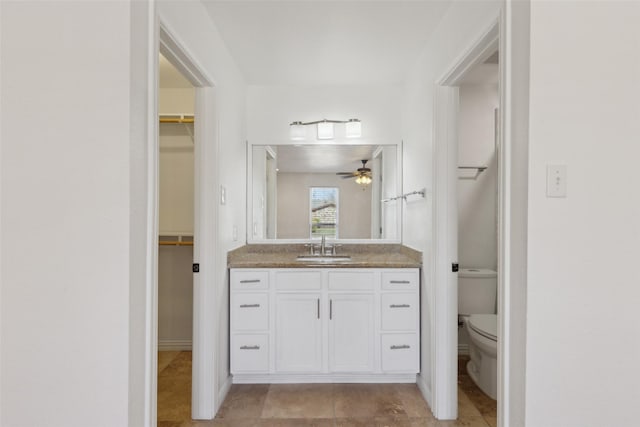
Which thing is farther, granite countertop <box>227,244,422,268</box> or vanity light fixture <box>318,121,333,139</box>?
vanity light fixture <box>318,121,333,139</box>

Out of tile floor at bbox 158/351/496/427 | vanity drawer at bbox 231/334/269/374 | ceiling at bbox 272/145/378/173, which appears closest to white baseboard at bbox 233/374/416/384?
tile floor at bbox 158/351/496/427

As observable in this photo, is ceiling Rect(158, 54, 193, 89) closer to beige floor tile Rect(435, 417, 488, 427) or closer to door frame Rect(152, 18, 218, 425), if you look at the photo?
door frame Rect(152, 18, 218, 425)

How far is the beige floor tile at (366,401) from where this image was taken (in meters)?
2.16

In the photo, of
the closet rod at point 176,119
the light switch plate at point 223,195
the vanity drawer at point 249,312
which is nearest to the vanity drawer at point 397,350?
the vanity drawer at point 249,312

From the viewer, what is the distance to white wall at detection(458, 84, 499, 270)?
3004mm

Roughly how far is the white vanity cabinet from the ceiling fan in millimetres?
916

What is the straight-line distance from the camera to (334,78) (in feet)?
9.43

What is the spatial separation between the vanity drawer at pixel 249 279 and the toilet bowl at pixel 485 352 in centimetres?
144

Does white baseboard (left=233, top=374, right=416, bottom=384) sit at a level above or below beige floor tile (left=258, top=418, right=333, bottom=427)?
above

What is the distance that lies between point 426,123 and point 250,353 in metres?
1.95

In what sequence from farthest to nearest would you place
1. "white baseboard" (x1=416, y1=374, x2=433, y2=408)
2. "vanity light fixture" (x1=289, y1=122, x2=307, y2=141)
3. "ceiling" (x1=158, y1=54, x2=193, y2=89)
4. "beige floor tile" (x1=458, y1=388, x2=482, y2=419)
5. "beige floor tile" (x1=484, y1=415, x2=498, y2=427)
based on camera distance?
"vanity light fixture" (x1=289, y1=122, x2=307, y2=141), "ceiling" (x1=158, y1=54, x2=193, y2=89), "white baseboard" (x1=416, y1=374, x2=433, y2=408), "beige floor tile" (x1=458, y1=388, x2=482, y2=419), "beige floor tile" (x1=484, y1=415, x2=498, y2=427)
